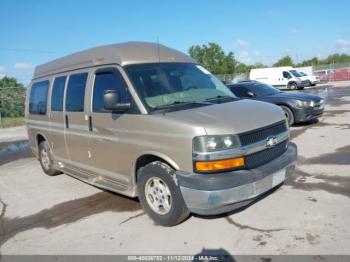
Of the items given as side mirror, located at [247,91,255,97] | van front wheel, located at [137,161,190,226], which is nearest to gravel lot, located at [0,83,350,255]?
van front wheel, located at [137,161,190,226]

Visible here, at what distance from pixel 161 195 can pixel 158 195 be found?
0.06 meters

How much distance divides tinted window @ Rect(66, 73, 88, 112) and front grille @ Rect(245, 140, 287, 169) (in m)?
2.83

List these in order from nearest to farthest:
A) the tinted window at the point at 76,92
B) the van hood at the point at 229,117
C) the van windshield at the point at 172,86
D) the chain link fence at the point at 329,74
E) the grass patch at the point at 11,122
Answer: the van hood at the point at 229,117
the van windshield at the point at 172,86
the tinted window at the point at 76,92
the grass patch at the point at 11,122
the chain link fence at the point at 329,74

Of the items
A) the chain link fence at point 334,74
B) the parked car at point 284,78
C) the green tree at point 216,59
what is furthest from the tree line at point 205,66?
the chain link fence at point 334,74

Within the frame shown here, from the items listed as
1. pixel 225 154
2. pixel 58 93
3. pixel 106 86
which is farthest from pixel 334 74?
pixel 225 154

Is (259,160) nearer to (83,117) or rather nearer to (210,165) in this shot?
(210,165)

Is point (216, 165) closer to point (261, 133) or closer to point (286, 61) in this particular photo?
point (261, 133)

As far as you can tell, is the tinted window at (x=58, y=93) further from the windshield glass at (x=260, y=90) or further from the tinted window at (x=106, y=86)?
the windshield glass at (x=260, y=90)

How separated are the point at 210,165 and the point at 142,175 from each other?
1081 millimetres

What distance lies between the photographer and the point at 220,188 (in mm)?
3654

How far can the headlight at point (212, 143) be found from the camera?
3.70m

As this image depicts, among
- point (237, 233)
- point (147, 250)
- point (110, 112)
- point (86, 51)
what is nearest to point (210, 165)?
point (237, 233)

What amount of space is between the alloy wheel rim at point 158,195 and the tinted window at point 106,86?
1153mm

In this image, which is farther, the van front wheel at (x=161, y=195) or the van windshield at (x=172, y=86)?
the van windshield at (x=172, y=86)
